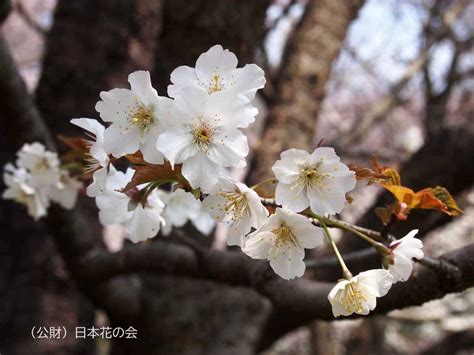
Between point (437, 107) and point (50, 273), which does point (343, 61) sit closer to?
point (437, 107)

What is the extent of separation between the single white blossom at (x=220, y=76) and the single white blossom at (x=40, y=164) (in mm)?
623

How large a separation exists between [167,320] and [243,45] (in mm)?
1109

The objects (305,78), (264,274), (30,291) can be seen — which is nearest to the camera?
(264,274)

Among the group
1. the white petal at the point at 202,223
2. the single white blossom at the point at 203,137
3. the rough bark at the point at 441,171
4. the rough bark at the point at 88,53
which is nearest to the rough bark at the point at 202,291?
the rough bark at the point at 88,53

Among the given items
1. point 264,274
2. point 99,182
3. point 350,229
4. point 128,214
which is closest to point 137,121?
point 99,182

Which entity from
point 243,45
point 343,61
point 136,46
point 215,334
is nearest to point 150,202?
point 215,334

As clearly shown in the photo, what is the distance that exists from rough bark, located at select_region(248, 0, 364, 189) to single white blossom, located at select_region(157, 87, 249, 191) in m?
1.73

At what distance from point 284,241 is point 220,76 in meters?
0.25

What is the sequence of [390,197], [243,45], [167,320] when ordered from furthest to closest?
[243,45], [167,320], [390,197]

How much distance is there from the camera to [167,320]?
202 cm

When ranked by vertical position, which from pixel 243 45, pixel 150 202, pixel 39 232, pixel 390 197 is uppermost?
pixel 243 45

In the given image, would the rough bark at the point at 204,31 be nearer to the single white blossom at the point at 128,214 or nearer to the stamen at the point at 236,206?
the single white blossom at the point at 128,214

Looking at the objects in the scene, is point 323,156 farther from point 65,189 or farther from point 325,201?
point 65,189

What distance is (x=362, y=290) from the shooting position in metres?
0.76
